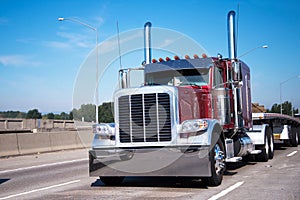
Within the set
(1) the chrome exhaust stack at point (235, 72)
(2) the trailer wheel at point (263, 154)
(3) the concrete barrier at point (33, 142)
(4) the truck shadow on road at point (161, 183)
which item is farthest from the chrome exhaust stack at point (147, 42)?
(3) the concrete barrier at point (33, 142)

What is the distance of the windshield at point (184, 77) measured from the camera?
10.2 m

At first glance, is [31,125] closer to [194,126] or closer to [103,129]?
[103,129]

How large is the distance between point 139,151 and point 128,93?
124cm

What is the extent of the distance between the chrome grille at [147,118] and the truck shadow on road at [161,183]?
1.20 metres

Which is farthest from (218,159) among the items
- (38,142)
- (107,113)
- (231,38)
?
(38,142)

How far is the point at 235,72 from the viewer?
1052cm

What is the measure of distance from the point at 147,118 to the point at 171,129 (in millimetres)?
539

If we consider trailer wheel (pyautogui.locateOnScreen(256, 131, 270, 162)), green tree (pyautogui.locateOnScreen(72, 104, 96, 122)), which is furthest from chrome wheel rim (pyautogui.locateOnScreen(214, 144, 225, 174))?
trailer wheel (pyautogui.locateOnScreen(256, 131, 270, 162))

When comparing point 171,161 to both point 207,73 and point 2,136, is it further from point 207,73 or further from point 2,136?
point 2,136

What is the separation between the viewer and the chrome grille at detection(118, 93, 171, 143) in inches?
339

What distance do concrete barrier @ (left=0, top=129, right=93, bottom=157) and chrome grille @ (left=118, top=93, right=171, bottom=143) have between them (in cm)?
759

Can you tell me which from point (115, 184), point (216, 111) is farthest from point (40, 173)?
point (216, 111)

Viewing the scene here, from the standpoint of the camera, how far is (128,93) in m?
8.90

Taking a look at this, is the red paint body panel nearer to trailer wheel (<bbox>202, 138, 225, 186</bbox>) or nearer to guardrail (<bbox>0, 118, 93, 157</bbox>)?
trailer wheel (<bbox>202, 138, 225, 186</bbox>)
